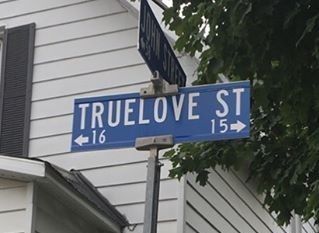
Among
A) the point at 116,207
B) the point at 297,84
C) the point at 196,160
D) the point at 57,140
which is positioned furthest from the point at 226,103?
the point at 57,140

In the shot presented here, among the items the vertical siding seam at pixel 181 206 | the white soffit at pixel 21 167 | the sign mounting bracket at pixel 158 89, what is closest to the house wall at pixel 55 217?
the white soffit at pixel 21 167

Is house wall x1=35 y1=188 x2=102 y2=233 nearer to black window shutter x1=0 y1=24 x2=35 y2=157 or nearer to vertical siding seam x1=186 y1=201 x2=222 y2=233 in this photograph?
vertical siding seam x1=186 y1=201 x2=222 y2=233

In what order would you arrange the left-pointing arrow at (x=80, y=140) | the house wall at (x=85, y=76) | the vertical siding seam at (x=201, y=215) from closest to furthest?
the left-pointing arrow at (x=80, y=140)
the vertical siding seam at (x=201, y=215)
the house wall at (x=85, y=76)

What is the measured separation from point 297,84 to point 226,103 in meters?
1.86

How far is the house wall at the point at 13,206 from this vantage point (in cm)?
706

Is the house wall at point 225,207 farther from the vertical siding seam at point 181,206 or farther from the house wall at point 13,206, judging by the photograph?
the house wall at point 13,206

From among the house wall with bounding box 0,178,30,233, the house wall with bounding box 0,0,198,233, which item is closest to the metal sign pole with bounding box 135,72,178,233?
the house wall with bounding box 0,178,30,233

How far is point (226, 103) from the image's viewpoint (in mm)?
4281

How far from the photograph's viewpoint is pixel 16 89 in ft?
31.0

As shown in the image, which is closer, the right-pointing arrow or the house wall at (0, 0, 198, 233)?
the right-pointing arrow

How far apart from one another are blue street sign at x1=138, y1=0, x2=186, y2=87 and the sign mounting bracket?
48 millimetres

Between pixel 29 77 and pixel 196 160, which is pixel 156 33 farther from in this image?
pixel 29 77

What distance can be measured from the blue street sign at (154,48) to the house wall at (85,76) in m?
3.83

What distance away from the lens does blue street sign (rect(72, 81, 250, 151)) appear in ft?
13.9
